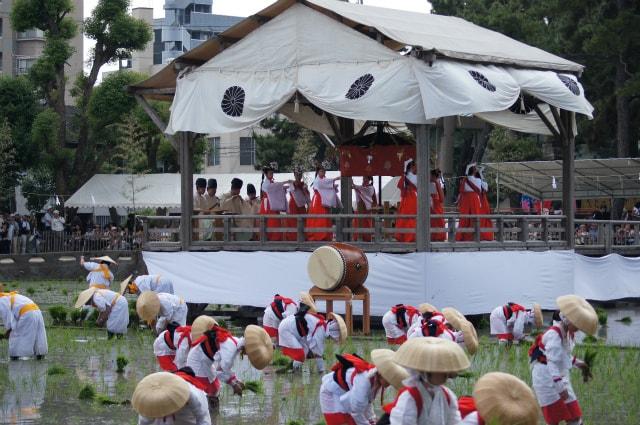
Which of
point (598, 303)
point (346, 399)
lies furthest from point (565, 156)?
point (346, 399)

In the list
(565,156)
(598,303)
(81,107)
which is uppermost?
(81,107)

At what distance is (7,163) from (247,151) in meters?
21.2

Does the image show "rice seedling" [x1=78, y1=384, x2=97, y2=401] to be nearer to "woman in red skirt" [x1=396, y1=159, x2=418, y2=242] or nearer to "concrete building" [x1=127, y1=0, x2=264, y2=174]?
"woman in red skirt" [x1=396, y1=159, x2=418, y2=242]

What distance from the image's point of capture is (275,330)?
17.9m

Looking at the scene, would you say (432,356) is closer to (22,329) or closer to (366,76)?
(22,329)

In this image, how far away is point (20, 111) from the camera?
149 feet

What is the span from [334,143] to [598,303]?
283 inches

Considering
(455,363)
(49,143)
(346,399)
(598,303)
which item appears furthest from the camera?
(49,143)

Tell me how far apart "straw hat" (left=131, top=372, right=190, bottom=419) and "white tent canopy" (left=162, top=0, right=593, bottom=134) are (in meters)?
13.1

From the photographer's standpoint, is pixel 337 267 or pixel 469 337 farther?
pixel 337 267

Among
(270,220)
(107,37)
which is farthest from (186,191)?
(107,37)

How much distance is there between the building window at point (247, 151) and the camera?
6347 cm

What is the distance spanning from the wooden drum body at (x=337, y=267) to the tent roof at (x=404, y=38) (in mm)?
4139

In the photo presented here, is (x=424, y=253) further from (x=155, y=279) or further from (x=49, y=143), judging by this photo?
(x=49, y=143)
